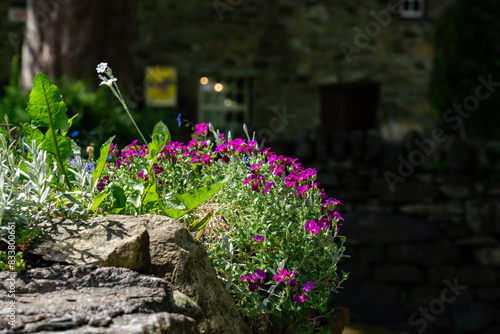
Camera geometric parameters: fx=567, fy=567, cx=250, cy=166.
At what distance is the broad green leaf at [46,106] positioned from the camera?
201 cm

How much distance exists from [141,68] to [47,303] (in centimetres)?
841

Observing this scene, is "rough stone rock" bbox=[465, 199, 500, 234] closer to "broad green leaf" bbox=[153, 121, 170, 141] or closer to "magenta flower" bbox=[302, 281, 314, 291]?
"broad green leaf" bbox=[153, 121, 170, 141]

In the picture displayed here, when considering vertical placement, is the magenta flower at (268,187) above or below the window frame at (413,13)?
below

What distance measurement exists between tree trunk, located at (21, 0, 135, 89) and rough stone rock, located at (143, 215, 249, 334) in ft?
12.0

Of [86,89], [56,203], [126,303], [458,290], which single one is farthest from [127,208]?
[458,290]

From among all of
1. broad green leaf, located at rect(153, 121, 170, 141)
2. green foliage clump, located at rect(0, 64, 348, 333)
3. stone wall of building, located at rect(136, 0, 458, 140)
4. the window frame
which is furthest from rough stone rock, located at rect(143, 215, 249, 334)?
the window frame

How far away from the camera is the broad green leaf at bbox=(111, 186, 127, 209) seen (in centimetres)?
199

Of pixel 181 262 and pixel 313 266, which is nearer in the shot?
pixel 181 262

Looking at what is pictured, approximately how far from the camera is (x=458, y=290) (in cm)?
548

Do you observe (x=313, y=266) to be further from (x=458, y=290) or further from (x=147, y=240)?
(x=458, y=290)

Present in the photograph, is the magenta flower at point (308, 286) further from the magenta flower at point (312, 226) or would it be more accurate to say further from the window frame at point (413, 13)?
the window frame at point (413, 13)

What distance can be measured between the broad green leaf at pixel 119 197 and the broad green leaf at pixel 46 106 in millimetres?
302

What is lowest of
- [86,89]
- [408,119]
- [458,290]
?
[458,290]

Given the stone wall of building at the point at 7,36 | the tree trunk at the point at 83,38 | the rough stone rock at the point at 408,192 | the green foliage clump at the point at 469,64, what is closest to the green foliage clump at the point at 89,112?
the tree trunk at the point at 83,38
